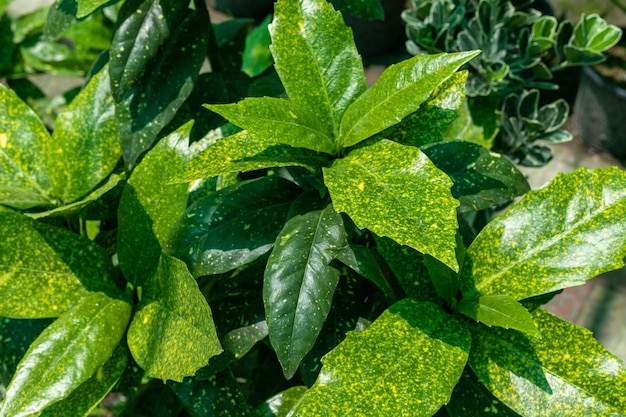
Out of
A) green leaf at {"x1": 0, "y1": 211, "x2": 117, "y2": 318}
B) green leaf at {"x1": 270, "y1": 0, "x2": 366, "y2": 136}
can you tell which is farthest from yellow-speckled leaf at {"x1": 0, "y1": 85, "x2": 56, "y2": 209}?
green leaf at {"x1": 270, "y1": 0, "x2": 366, "y2": 136}

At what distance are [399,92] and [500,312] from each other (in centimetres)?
34

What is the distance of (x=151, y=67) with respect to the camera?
1307 mm

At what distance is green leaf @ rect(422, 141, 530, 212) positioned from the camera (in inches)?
43.7

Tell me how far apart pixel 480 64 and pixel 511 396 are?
1.05 metres

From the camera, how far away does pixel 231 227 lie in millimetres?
1059

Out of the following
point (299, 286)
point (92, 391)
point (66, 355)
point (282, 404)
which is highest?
point (299, 286)

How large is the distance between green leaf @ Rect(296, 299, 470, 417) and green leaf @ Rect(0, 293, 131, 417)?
36cm

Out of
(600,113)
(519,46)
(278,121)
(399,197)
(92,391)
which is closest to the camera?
(399,197)

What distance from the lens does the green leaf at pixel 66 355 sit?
1.00 meters

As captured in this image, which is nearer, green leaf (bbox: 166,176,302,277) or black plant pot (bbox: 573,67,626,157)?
green leaf (bbox: 166,176,302,277)

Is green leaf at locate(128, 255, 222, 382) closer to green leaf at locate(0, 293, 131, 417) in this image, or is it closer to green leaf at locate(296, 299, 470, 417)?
green leaf at locate(0, 293, 131, 417)

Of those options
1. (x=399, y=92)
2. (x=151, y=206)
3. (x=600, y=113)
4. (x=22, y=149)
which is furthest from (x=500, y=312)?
(x=600, y=113)

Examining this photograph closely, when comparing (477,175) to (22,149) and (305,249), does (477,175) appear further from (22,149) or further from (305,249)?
(22,149)

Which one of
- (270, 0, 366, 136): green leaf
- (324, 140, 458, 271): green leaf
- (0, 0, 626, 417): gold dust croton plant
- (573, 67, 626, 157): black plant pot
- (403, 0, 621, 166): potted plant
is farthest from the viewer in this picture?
(573, 67, 626, 157): black plant pot
